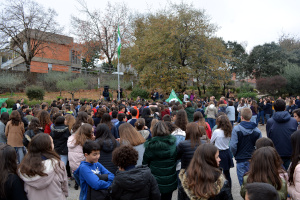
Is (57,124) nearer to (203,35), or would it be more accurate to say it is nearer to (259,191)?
(259,191)

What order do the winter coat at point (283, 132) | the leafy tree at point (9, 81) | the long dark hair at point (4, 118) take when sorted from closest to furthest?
the winter coat at point (283, 132) → the long dark hair at point (4, 118) → the leafy tree at point (9, 81)

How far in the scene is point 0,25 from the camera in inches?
1021

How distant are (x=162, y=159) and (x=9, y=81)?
23595 millimetres

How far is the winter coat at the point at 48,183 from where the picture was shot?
2741 mm

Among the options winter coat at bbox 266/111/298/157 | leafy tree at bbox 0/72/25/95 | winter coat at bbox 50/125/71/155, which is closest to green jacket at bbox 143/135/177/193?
winter coat at bbox 266/111/298/157

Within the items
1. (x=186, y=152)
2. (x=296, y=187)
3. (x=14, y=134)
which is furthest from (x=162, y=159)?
(x=14, y=134)

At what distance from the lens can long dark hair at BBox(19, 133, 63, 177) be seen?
2.71 meters

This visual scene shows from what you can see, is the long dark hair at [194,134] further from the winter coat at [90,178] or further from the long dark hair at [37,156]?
the long dark hair at [37,156]

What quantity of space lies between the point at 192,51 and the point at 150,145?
805 inches

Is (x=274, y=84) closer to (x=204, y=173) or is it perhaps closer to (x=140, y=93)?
(x=140, y=93)

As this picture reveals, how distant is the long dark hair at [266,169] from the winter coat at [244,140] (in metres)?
1.65

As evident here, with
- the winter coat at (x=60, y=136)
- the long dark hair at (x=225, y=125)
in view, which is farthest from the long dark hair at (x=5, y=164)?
the long dark hair at (x=225, y=125)

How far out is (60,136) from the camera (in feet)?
17.6

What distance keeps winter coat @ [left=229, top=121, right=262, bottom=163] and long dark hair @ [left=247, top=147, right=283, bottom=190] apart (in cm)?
165
